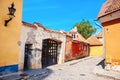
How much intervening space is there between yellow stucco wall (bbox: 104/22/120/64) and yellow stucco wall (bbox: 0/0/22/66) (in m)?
6.06

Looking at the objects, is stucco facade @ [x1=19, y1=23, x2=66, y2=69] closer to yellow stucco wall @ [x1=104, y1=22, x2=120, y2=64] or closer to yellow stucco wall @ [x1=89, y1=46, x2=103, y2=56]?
yellow stucco wall @ [x1=104, y1=22, x2=120, y2=64]

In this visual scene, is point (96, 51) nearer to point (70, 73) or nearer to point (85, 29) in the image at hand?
point (85, 29)

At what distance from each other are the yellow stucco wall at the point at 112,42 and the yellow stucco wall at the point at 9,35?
606 centimetres

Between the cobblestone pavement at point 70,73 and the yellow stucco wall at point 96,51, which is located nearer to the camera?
the cobblestone pavement at point 70,73

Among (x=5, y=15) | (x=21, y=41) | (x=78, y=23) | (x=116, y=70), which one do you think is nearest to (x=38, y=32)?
(x=21, y=41)

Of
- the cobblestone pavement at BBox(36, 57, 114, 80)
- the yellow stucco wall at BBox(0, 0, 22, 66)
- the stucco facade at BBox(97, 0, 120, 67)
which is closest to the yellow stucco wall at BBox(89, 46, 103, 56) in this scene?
the cobblestone pavement at BBox(36, 57, 114, 80)

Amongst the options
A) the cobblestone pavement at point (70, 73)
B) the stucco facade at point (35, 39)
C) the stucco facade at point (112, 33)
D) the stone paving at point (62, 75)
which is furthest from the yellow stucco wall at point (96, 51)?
the stucco facade at point (112, 33)

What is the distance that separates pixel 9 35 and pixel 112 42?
674 cm

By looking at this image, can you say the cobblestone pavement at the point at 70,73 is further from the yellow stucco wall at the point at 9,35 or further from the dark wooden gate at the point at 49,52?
the yellow stucco wall at the point at 9,35

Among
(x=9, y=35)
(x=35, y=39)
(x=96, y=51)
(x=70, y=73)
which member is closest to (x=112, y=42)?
(x=70, y=73)

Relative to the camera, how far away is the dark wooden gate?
49.7 feet

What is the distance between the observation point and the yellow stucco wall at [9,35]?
8.91 m

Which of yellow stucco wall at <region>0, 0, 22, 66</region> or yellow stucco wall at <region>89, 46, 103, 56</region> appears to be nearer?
yellow stucco wall at <region>0, 0, 22, 66</region>

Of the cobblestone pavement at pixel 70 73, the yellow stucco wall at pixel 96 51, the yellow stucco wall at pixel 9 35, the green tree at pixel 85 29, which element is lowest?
the cobblestone pavement at pixel 70 73
